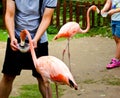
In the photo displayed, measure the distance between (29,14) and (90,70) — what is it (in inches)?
126

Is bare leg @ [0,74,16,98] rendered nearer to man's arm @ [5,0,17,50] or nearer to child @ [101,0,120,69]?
man's arm @ [5,0,17,50]

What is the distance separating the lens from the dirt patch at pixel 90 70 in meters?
5.81

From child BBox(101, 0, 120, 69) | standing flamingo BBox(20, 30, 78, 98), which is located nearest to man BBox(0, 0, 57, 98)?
standing flamingo BBox(20, 30, 78, 98)

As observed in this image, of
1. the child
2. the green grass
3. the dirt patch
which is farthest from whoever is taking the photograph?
the child

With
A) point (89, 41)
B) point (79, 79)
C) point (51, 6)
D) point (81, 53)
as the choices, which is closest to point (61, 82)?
point (51, 6)

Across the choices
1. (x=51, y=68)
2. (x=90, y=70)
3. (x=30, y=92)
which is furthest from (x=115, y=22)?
(x=51, y=68)

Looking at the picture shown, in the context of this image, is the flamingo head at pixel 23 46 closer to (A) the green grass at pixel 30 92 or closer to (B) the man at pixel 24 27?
(B) the man at pixel 24 27

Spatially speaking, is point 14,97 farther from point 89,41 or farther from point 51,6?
point 89,41

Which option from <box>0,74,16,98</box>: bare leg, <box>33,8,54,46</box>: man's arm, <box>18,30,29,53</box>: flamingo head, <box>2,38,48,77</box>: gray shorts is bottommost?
<box>0,74,16,98</box>: bare leg

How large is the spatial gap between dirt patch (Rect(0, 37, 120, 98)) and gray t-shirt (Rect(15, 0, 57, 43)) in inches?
67.9

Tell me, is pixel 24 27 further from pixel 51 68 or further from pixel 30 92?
pixel 30 92

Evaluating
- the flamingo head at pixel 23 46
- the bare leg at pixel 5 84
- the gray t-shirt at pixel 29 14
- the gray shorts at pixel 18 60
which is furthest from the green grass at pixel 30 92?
the flamingo head at pixel 23 46

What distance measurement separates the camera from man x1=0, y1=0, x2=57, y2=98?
13.4 feet

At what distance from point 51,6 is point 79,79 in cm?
266
